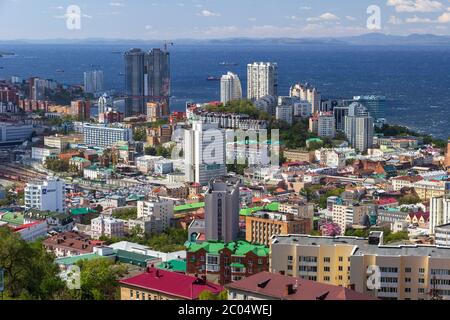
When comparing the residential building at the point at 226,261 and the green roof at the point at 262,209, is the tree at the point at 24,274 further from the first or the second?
the green roof at the point at 262,209

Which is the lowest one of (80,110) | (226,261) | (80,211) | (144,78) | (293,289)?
(80,211)

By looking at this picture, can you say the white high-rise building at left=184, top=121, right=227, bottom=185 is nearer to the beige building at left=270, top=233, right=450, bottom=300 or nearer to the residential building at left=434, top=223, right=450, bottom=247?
the residential building at left=434, top=223, right=450, bottom=247

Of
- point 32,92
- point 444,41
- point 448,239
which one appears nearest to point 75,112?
point 32,92

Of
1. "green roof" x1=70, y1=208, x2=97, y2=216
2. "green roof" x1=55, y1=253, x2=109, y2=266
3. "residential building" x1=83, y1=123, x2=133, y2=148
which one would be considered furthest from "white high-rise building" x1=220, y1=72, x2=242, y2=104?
"green roof" x1=55, y1=253, x2=109, y2=266

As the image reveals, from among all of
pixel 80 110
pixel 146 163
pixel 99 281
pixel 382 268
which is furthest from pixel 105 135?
pixel 382 268

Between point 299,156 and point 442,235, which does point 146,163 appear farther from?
point 442,235

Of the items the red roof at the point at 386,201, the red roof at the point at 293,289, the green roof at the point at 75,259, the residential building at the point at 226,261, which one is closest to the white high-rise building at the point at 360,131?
the red roof at the point at 386,201

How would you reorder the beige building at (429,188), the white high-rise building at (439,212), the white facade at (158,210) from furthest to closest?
1. the beige building at (429,188)
2. the white facade at (158,210)
3. the white high-rise building at (439,212)
